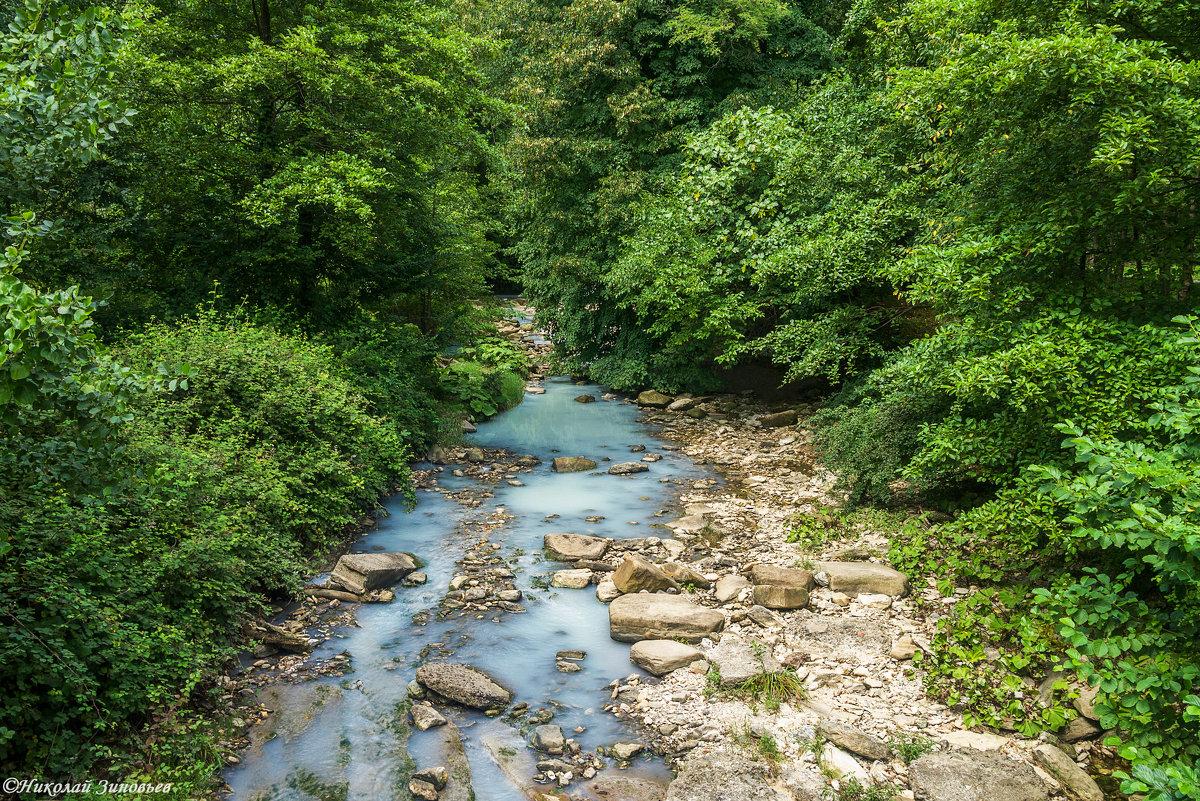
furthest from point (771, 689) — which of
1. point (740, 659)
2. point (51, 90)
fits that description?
point (51, 90)

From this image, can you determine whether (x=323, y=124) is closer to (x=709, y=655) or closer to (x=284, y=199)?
(x=284, y=199)

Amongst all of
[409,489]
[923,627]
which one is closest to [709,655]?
[923,627]

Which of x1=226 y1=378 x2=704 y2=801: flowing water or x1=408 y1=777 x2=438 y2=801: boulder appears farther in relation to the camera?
x1=226 y1=378 x2=704 y2=801: flowing water

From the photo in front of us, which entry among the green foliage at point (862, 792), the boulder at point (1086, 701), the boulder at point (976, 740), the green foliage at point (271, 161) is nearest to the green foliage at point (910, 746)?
the boulder at point (976, 740)

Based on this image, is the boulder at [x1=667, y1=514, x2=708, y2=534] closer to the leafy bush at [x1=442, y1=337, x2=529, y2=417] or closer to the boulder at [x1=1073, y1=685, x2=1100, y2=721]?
the boulder at [x1=1073, y1=685, x2=1100, y2=721]

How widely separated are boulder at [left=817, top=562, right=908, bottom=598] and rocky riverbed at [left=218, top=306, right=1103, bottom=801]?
24 mm

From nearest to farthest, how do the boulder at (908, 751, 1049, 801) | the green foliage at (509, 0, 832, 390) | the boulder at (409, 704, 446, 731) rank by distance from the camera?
the boulder at (908, 751, 1049, 801)
the boulder at (409, 704, 446, 731)
the green foliage at (509, 0, 832, 390)

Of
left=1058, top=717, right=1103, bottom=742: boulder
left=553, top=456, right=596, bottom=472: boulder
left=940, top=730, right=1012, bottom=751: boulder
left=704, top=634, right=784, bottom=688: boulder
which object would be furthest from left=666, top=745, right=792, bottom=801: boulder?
left=553, top=456, right=596, bottom=472: boulder

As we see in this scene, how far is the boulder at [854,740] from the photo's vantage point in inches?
246

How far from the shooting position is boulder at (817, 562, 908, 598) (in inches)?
339

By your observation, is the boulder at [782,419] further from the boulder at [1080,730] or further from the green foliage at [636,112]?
the boulder at [1080,730]

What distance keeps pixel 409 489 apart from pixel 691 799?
8.04 metres

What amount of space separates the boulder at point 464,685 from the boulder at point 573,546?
10.0 feet

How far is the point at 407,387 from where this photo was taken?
14867mm
